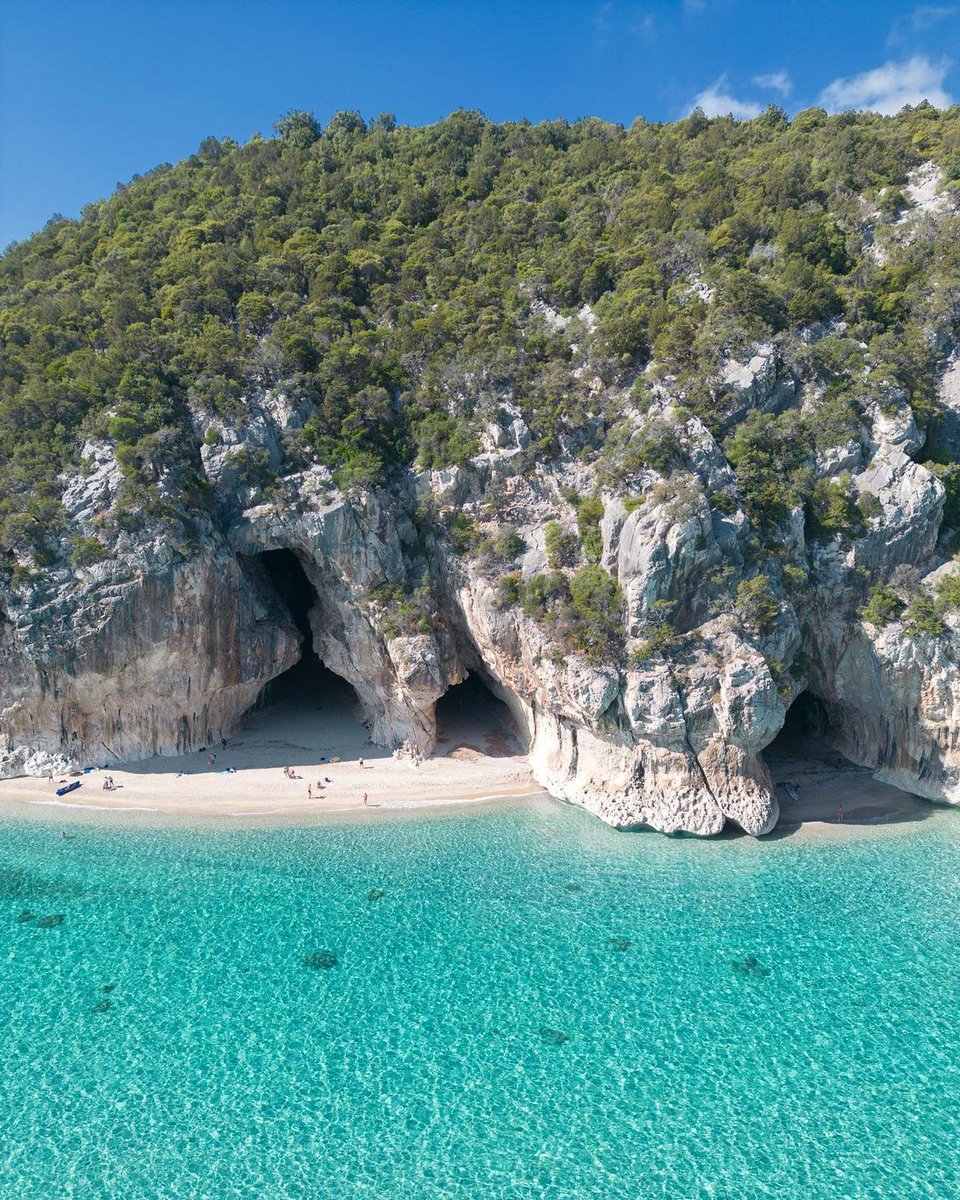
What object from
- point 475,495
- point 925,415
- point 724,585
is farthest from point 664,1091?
point 925,415

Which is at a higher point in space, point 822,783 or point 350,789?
point 822,783

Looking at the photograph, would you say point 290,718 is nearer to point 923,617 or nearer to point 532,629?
point 532,629

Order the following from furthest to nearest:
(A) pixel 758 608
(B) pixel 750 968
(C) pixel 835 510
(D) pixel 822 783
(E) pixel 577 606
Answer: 1. (D) pixel 822 783
2. (C) pixel 835 510
3. (E) pixel 577 606
4. (A) pixel 758 608
5. (B) pixel 750 968

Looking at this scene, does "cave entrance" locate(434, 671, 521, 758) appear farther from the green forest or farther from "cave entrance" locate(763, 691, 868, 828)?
the green forest

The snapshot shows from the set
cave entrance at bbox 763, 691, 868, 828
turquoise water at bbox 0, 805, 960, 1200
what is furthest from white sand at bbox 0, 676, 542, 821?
cave entrance at bbox 763, 691, 868, 828

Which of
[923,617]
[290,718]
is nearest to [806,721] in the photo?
[923,617]

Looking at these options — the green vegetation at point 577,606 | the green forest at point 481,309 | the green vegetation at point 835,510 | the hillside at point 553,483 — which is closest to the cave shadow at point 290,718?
the hillside at point 553,483

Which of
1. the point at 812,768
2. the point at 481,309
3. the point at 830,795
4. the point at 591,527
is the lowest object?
the point at 830,795
